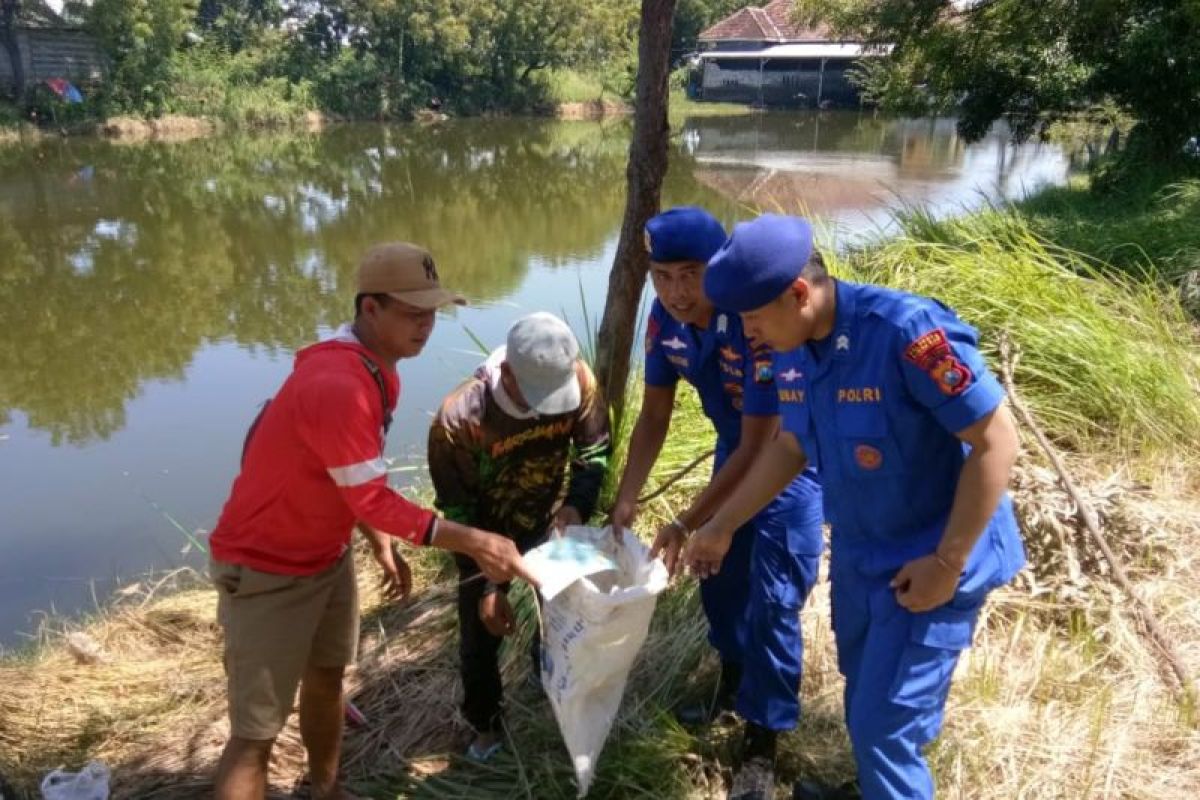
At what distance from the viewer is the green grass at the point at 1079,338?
4.20 meters

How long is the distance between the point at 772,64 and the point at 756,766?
42729mm

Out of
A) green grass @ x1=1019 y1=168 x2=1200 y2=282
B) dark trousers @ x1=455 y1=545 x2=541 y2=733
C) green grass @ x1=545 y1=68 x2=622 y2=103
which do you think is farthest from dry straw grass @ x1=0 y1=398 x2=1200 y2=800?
green grass @ x1=545 y1=68 x2=622 y2=103

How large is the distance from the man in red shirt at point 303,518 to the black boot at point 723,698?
87 cm

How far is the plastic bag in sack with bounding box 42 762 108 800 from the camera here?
93.8 inches

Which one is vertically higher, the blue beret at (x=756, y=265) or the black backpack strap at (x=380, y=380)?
the blue beret at (x=756, y=265)

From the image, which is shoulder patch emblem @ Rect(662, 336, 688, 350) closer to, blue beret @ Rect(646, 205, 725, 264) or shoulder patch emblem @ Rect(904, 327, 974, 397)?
blue beret @ Rect(646, 205, 725, 264)

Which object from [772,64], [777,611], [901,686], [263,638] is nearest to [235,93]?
[772,64]

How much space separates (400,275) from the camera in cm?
201

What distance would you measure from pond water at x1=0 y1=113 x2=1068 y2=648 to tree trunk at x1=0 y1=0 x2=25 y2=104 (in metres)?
3.30

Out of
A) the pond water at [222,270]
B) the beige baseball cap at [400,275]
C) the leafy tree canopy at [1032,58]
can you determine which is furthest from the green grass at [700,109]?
the beige baseball cap at [400,275]

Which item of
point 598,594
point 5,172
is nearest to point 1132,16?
point 598,594

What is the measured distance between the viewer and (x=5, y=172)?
762 inches

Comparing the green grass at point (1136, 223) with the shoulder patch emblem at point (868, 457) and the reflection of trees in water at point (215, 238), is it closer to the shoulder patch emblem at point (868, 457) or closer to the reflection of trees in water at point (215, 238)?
the shoulder patch emblem at point (868, 457)

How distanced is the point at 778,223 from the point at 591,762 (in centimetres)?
136
